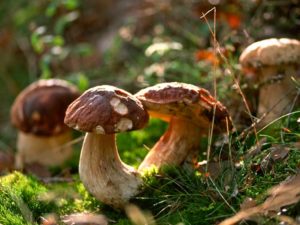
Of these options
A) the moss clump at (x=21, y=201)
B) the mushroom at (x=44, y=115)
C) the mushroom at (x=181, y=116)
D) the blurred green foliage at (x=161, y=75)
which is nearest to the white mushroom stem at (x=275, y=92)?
the blurred green foliage at (x=161, y=75)

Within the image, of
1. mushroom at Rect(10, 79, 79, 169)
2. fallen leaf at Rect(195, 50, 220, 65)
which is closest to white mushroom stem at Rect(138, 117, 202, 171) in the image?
fallen leaf at Rect(195, 50, 220, 65)

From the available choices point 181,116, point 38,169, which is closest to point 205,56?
point 181,116

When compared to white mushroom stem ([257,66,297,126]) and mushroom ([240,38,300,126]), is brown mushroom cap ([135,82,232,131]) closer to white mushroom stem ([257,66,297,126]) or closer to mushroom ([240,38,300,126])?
mushroom ([240,38,300,126])

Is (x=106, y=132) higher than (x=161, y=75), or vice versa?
(x=106, y=132)

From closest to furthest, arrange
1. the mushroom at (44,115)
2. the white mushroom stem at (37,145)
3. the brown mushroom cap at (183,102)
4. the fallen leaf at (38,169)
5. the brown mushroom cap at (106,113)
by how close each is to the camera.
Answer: the brown mushroom cap at (106,113)
the brown mushroom cap at (183,102)
the fallen leaf at (38,169)
the mushroom at (44,115)
the white mushroom stem at (37,145)

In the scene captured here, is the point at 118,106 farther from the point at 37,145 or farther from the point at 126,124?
the point at 37,145

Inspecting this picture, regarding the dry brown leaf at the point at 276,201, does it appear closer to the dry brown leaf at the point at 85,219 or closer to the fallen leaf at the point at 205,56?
the dry brown leaf at the point at 85,219

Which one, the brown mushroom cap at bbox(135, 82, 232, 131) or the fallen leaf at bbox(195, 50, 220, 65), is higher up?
the brown mushroom cap at bbox(135, 82, 232, 131)

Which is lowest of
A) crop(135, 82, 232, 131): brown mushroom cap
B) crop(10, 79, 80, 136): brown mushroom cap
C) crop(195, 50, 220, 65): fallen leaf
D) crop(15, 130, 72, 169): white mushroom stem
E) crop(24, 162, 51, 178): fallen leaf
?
crop(15, 130, 72, 169): white mushroom stem
